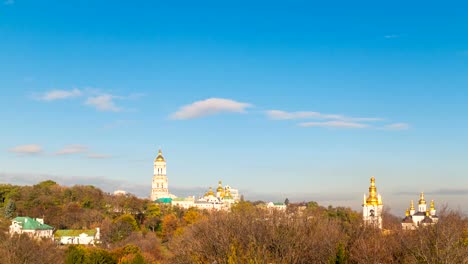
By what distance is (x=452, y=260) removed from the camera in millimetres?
33656

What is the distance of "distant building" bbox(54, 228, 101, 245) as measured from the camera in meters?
80.8

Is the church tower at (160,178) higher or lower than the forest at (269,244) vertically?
higher

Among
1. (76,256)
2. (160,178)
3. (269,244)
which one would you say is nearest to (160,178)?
(160,178)

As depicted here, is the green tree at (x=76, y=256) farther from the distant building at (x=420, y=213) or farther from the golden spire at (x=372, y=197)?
the distant building at (x=420, y=213)

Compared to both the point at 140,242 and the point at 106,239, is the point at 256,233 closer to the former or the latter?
the point at 140,242

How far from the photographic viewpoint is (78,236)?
82062 millimetres

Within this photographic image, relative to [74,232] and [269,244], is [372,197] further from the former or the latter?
[269,244]

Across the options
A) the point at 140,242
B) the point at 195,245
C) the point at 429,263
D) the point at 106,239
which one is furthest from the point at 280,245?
the point at 106,239

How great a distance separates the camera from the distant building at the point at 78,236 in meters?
80.8

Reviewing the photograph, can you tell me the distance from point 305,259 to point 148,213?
57.6 metres

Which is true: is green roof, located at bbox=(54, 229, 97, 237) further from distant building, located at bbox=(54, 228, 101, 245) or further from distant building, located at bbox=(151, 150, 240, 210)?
distant building, located at bbox=(151, 150, 240, 210)

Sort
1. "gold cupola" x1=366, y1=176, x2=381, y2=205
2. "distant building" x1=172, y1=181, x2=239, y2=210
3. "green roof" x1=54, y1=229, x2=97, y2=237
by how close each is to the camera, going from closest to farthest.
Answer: "green roof" x1=54, y1=229, x2=97, y2=237 < "gold cupola" x1=366, y1=176, x2=381, y2=205 < "distant building" x1=172, y1=181, x2=239, y2=210

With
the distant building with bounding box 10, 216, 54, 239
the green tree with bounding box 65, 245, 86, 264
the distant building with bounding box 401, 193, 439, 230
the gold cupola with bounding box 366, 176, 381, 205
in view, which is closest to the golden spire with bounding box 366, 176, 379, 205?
the gold cupola with bounding box 366, 176, 381, 205

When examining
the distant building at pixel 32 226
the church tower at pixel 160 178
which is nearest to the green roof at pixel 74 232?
the distant building at pixel 32 226
